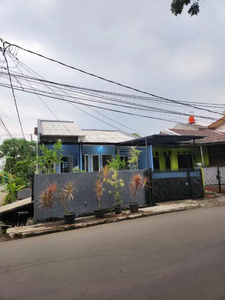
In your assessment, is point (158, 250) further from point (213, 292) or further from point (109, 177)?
point (109, 177)

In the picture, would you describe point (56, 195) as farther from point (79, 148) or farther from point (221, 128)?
point (221, 128)

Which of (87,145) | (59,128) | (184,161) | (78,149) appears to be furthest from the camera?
(184,161)

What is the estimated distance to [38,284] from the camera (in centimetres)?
344

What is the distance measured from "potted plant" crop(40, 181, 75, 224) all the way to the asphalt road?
4.83ft

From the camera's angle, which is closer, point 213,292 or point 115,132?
point 213,292

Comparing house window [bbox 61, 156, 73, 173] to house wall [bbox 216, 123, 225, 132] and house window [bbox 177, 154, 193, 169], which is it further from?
house wall [bbox 216, 123, 225, 132]

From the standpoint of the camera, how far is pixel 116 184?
9.58 meters

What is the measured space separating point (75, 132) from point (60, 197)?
8646mm

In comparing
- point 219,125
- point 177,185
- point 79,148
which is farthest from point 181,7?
point 219,125

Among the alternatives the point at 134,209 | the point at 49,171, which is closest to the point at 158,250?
the point at 134,209

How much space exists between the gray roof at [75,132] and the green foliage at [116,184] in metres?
6.67

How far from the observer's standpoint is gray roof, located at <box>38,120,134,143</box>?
16078mm

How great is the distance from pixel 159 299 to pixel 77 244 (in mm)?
3158

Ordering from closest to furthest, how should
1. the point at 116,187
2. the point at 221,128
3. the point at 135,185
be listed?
the point at 116,187
the point at 135,185
the point at 221,128
